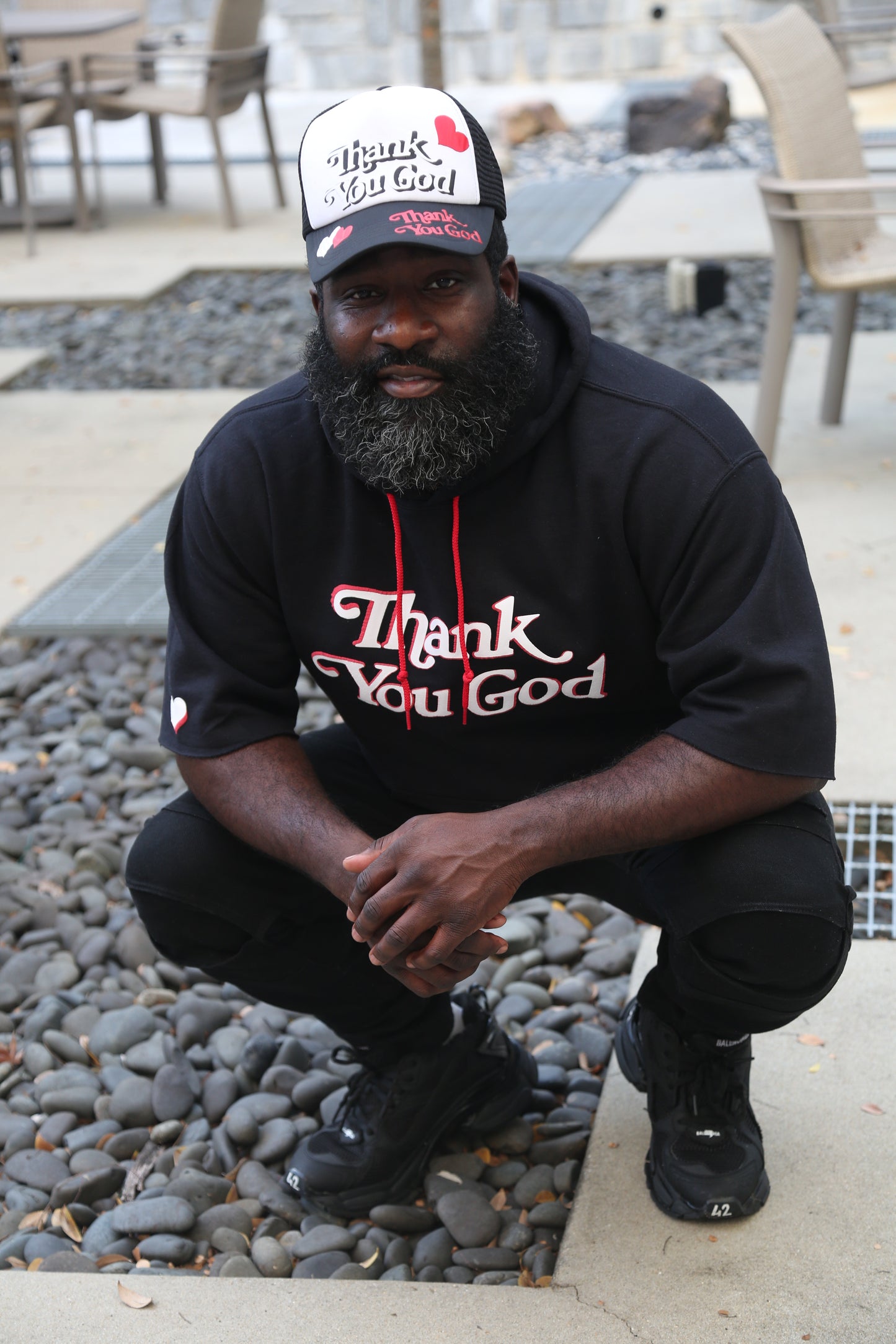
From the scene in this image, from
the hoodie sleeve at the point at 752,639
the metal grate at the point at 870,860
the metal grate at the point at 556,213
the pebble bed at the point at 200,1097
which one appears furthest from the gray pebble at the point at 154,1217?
the metal grate at the point at 556,213

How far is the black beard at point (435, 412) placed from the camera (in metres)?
1.83

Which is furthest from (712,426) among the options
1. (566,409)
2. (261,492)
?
(261,492)

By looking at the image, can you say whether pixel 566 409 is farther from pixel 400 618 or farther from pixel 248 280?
pixel 248 280

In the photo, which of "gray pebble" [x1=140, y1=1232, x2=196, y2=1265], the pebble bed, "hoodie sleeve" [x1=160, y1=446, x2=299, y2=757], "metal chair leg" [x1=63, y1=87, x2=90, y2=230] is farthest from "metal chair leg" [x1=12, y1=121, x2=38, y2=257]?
"gray pebble" [x1=140, y1=1232, x2=196, y2=1265]

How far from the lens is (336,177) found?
73.1 inches

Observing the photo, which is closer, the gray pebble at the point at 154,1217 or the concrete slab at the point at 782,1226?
the concrete slab at the point at 782,1226

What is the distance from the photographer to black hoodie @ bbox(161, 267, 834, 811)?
174 centimetres

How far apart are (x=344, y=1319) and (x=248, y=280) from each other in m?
6.40

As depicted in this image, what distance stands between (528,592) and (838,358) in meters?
3.33

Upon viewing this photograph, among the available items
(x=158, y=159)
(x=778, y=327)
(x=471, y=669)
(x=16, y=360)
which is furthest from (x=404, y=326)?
(x=158, y=159)

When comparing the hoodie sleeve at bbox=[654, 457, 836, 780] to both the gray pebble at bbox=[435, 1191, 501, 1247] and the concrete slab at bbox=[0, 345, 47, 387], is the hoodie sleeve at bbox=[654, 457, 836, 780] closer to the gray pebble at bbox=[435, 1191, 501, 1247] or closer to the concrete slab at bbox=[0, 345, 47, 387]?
the gray pebble at bbox=[435, 1191, 501, 1247]

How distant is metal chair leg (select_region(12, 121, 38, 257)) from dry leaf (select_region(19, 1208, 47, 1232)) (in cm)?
701

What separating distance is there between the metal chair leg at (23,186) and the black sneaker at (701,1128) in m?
7.25

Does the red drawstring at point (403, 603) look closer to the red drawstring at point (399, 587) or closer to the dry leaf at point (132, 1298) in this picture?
the red drawstring at point (399, 587)
